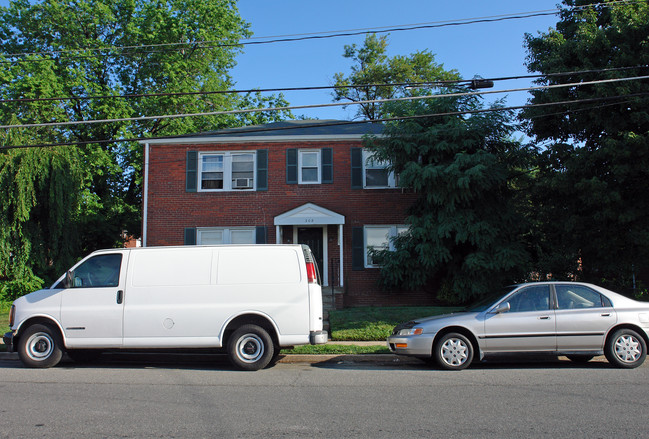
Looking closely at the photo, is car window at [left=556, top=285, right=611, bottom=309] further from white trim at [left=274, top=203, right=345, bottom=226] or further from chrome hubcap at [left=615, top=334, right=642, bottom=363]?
white trim at [left=274, top=203, right=345, bottom=226]

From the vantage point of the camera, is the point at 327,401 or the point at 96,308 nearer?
the point at 327,401

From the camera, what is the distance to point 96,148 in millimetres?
23125

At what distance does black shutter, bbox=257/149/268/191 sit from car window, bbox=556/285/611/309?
1146 centimetres

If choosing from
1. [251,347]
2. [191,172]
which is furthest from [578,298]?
[191,172]

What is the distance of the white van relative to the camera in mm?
8508

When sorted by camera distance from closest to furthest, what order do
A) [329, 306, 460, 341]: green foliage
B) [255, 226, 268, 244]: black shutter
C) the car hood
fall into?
the car hood
[329, 306, 460, 341]: green foliage
[255, 226, 268, 244]: black shutter

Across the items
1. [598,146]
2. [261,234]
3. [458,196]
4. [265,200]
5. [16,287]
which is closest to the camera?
[598,146]

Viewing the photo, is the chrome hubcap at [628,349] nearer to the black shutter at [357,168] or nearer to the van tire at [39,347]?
the van tire at [39,347]

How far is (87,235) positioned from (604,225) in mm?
20594

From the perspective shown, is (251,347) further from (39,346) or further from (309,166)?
(309,166)

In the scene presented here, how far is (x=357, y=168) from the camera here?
18000mm

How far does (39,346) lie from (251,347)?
149 inches

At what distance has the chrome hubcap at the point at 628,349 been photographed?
8.25 m

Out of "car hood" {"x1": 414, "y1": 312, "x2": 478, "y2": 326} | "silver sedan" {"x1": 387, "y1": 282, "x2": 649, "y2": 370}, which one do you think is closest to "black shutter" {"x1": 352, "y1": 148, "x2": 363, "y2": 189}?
"car hood" {"x1": 414, "y1": 312, "x2": 478, "y2": 326}
